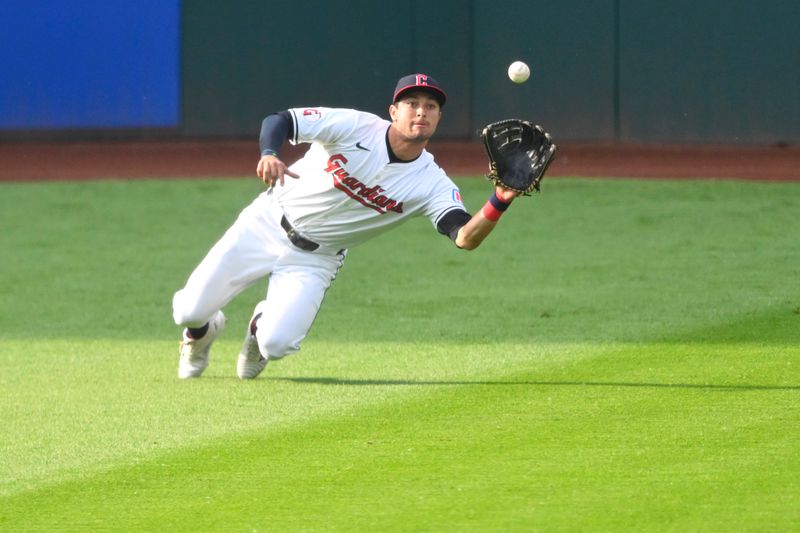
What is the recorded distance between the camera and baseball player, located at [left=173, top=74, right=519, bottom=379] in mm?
6734

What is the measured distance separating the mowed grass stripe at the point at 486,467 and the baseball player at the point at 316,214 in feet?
1.57

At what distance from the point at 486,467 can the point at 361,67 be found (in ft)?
49.6

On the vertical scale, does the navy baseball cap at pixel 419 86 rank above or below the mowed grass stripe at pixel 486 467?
above

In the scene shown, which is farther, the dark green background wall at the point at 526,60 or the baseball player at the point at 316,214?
the dark green background wall at the point at 526,60

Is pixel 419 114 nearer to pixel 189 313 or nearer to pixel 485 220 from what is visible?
pixel 485 220

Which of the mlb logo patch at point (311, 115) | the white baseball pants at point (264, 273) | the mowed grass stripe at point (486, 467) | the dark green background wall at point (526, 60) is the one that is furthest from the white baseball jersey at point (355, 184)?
the dark green background wall at point (526, 60)

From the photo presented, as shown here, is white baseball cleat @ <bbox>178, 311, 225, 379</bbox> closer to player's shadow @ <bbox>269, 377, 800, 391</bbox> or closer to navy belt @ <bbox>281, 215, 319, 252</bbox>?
player's shadow @ <bbox>269, 377, 800, 391</bbox>

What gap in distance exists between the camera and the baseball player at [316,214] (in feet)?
22.1

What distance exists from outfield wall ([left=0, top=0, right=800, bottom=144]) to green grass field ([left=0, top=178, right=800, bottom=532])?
642cm

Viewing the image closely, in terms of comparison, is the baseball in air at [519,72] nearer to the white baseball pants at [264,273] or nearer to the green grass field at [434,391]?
the white baseball pants at [264,273]

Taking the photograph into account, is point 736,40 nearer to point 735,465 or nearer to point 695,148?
point 695,148

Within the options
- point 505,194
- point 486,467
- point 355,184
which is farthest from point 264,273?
point 486,467

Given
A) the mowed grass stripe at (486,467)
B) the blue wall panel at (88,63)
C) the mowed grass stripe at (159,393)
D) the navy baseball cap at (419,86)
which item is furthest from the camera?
the blue wall panel at (88,63)

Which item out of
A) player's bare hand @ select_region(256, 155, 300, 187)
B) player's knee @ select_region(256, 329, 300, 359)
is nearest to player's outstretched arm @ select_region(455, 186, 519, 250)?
player's bare hand @ select_region(256, 155, 300, 187)
